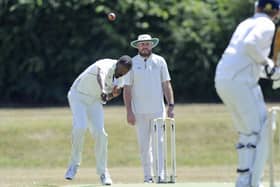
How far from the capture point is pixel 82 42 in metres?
27.4

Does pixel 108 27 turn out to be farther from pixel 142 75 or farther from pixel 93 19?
pixel 142 75

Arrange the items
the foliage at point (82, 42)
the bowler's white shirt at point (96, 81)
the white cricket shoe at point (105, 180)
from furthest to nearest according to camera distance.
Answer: the foliage at point (82, 42)
the bowler's white shirt at point (96, 81)
the white cricket shoe at point (105, 180)

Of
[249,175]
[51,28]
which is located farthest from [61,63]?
[249,175]

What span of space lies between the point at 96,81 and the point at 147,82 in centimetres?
89

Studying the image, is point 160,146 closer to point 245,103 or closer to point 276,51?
point 276,51

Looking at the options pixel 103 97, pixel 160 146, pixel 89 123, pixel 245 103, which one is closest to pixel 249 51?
pixel 245 103

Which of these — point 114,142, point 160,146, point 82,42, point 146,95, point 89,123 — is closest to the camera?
point 89,123

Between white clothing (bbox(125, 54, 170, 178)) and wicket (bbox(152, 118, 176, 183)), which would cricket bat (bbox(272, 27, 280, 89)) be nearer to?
wicket (bbox(152, 118, 176, 183))

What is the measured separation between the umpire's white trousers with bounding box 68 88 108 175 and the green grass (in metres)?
5.24

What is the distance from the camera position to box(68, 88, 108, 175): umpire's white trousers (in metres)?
11.0

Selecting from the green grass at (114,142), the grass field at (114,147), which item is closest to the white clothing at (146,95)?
the grass field at (114,147)

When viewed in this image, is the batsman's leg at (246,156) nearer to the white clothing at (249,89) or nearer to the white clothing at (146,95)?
the white clothing at (249,89)

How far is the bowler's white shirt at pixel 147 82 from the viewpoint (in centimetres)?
Result: 1173

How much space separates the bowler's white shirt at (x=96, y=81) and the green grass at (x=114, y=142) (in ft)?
17.4
